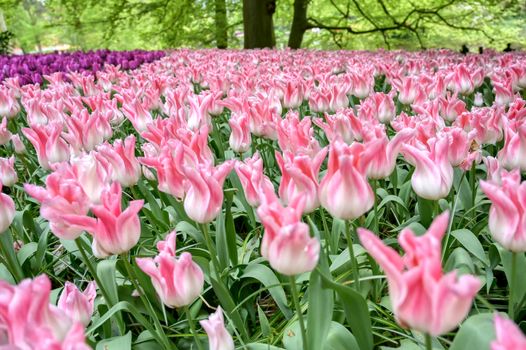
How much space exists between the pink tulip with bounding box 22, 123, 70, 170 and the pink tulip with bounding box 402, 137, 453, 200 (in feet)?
A: 4.13

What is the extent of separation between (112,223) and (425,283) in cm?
65

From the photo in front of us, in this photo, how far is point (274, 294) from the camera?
1469 millimetres

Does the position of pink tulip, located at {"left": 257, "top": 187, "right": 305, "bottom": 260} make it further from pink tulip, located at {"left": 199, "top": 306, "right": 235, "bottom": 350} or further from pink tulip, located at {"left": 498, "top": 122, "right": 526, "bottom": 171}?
pink tulip, located at {"left": 498, "top": 122, "right": 526, "bottom": 171}

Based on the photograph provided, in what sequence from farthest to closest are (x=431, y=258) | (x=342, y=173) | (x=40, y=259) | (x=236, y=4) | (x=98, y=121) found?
(x=236, y=4) → (x=98, y=121) → (x=40, y=259) → (x=342, y=173) → (x=431, y=258)

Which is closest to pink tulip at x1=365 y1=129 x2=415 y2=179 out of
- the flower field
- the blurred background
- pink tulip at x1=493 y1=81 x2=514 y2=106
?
the flower field

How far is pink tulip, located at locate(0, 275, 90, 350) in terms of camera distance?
2.17 ft

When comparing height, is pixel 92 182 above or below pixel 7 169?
above

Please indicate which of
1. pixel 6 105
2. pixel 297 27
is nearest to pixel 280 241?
pixel 6 105

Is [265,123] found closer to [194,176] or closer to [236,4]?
[194,176]

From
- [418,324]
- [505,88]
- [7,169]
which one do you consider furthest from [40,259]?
[505,88]

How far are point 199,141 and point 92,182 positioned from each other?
0.32 meters

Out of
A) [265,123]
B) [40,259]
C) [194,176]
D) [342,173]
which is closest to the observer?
[342,173]

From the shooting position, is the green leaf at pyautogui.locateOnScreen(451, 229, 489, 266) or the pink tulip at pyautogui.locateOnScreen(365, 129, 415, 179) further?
the green leaf at pyautogui.locateOnScreen(451, 229, 489, 266)

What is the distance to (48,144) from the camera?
1.89 metres
